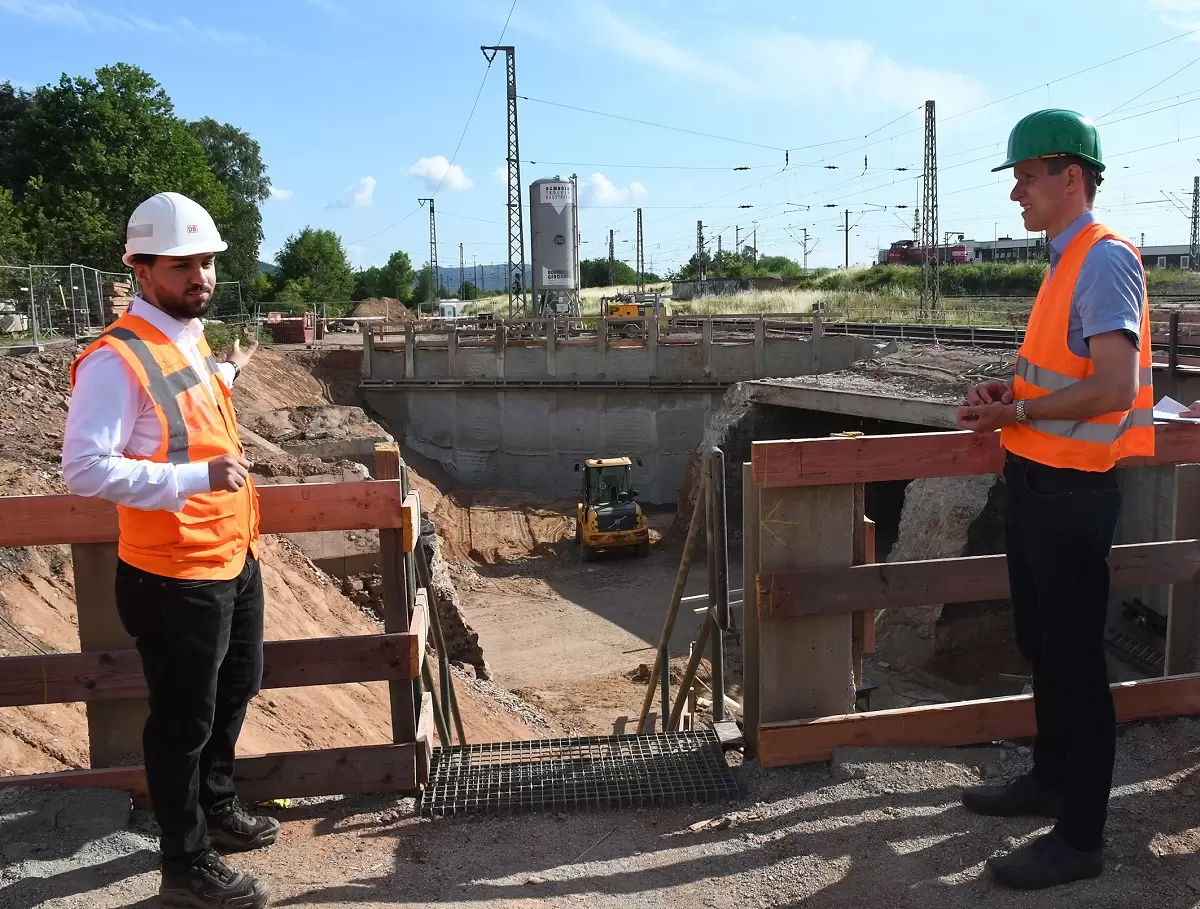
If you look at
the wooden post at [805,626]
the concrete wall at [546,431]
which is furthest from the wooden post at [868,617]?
the concrete wall at [546,431]

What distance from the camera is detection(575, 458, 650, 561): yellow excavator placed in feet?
72.8

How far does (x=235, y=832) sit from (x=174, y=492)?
1.37 meters

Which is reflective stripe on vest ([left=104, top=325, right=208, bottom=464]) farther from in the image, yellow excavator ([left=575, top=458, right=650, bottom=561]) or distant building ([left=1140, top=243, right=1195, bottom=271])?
distant building ([left=1140, top=243, right=1195, bottom=271])

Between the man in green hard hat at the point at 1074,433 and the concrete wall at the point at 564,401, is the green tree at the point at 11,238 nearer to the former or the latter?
the concrete wall at the point at 564,401

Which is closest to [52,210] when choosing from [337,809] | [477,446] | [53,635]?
[477,446]

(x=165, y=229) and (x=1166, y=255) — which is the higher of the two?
(x=1166, y=255)

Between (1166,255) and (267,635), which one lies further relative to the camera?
(1166,255)

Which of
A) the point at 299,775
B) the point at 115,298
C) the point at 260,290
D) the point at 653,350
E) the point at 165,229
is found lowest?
the point at 299,775

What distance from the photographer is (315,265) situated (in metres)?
67.4

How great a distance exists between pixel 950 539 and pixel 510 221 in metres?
27.0

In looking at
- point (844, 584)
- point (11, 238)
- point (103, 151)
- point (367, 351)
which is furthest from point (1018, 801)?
point (103, 151)

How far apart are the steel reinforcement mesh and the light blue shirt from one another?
6.90ft

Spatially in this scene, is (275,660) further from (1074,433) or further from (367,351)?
(367,351)

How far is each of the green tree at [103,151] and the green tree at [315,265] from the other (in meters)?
17.3
